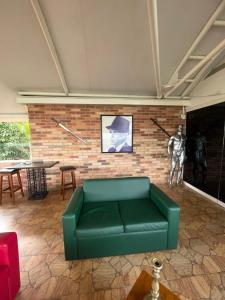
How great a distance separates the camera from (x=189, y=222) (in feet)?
8.25

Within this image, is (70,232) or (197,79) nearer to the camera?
(70,232)

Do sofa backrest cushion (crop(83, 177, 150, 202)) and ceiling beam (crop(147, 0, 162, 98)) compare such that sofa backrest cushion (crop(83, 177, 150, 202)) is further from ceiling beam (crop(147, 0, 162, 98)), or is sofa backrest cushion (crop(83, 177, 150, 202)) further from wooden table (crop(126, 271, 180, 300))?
ceiling beam (crop(147, 0, 162, 98))

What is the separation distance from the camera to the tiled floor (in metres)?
1.42

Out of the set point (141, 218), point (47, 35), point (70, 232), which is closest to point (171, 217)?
point (141, 218)

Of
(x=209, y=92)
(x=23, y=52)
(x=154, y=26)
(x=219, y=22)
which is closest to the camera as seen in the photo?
(x=154, y=26)

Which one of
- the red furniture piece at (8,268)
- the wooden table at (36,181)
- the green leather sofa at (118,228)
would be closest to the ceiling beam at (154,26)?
the green leather sofa at (118,228)

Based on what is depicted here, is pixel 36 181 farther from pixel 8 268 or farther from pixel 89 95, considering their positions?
pixel 8 268

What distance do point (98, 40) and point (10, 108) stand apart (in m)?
2.83

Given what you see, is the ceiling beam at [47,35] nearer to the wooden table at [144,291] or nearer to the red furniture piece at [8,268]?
the red furniture piece at [8,268]

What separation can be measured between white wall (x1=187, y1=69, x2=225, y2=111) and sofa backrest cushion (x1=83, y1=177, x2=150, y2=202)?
2.25 m

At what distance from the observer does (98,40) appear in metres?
2.40

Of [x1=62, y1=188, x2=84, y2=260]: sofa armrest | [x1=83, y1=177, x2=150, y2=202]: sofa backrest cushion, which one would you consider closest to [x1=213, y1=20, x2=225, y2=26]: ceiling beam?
[x1=83, y1=177, x2=150, y2=202]: sofa backrest cushion

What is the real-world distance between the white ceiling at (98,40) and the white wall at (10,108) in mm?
481

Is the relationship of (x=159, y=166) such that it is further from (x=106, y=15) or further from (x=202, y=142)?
(x=106, y=15)
